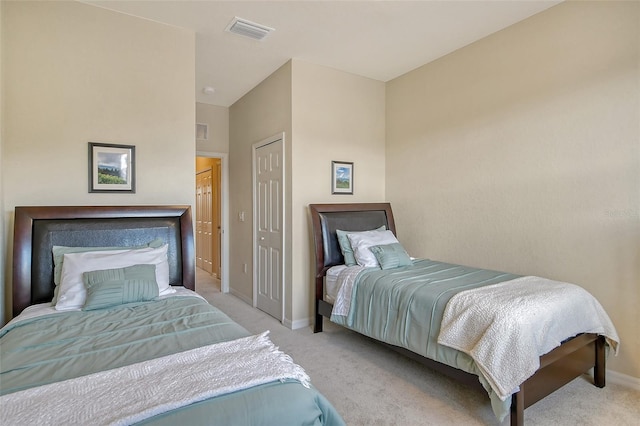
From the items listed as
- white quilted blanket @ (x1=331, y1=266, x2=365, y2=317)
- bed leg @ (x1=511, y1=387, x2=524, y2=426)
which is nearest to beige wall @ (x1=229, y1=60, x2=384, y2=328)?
white quilted blanket @ (x1=331, y1=266, x2=365, y2=317)

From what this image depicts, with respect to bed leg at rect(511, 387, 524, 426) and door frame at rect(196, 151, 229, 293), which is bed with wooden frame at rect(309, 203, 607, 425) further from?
door frame at rect(196, 151, 229, 293)

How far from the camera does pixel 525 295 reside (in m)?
2.19

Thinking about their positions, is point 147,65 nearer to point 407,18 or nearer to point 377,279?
point 407,18

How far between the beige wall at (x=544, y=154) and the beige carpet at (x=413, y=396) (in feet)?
1.57

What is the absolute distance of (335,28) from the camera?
312 centimetres

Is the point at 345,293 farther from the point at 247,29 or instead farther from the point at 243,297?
the point at 247,29

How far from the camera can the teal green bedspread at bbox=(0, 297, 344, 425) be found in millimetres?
1065

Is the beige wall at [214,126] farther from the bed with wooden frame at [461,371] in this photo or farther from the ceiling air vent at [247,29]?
the bed with wooden frame at [461,371]

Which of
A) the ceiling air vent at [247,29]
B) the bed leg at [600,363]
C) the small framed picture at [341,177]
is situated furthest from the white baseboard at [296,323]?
the ceiling air vent at [247,29]

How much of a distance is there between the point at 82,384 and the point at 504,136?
3.55m

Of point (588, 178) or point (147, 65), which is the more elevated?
point (147, 65)

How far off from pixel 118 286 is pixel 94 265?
265mm

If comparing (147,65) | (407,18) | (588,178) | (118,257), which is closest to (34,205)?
(118,257)

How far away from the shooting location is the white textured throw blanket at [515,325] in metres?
1.86
